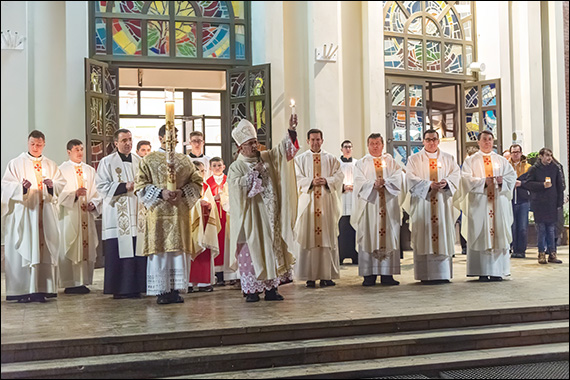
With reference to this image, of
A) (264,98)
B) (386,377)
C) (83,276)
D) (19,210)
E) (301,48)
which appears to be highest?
(301,48)

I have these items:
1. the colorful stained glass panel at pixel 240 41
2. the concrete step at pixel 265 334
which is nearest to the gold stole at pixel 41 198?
the concrete step at pixel 265 334

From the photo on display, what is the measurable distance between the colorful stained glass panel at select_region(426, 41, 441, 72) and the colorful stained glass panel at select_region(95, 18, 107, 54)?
6.06 m

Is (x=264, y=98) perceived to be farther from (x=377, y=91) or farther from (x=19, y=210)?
(x=19, y=210)

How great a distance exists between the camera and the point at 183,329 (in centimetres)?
584

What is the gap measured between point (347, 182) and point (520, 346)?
508cm

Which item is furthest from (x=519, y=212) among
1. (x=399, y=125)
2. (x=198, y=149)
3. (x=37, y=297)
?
(x=37, y=297)

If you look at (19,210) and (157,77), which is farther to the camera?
(157,77)

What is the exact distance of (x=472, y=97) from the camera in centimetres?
1481

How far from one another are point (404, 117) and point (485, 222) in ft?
16.9

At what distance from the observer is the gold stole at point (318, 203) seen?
8758 millimetres

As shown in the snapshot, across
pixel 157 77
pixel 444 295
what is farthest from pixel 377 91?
pixel 444 295

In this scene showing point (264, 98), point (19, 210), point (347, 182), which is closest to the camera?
point (19, 210)

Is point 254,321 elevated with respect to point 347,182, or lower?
lower

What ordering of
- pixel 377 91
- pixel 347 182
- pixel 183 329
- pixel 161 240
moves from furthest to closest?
pixel 377 91
pixel 347 182
pixel 161 240
pixel 183 329
